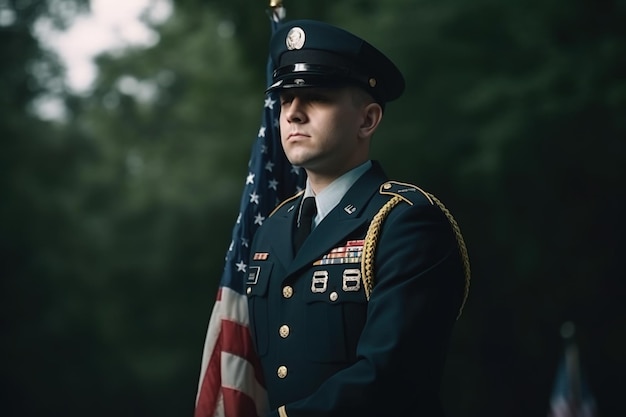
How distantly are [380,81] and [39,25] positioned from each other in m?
Result: 10.8

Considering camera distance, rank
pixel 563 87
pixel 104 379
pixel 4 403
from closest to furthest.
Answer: pixel 563 87, pixel 4 403, pixel 104 379

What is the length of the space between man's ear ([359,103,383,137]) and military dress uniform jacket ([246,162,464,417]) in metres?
0.09

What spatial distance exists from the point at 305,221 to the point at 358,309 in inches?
11.9

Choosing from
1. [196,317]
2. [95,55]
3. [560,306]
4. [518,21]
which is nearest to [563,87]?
[518,21]

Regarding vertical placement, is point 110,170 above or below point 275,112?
above

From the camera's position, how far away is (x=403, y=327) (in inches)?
74.8

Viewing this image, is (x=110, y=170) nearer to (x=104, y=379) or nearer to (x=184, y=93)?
(x=184, y=93)

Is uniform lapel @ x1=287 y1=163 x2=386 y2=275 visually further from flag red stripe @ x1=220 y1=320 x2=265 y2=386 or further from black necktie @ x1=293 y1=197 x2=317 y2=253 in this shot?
flag red stripe @ x1=220 y1=320 x2=265 y2=386

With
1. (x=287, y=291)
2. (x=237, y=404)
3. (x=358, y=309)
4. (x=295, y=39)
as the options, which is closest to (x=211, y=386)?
(x=237, y=404)

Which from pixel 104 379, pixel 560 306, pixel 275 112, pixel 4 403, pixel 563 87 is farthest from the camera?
pixel 104 379

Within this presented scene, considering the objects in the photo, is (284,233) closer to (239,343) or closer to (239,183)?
(239,343)

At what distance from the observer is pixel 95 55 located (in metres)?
12.8

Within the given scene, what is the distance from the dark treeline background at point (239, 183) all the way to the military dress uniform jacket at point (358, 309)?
6895 mm

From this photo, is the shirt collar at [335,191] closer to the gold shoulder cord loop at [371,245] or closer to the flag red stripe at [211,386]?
the gold shoulder cord loop at [371,245]
